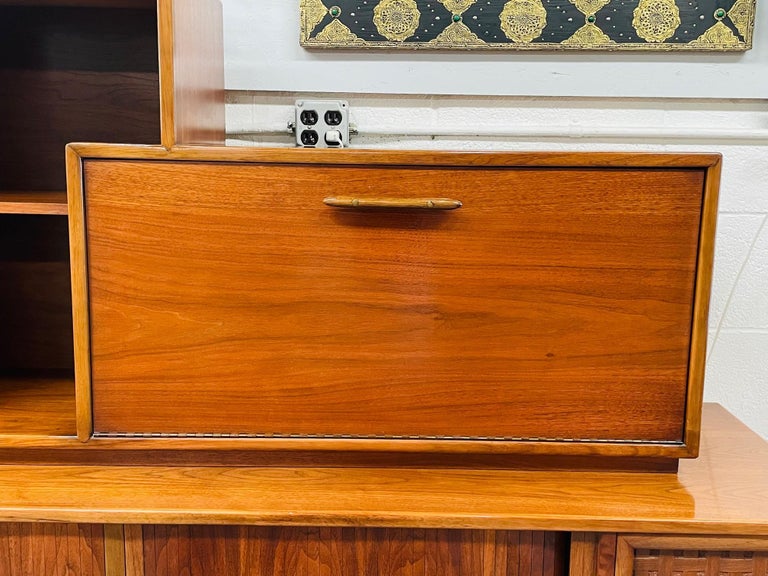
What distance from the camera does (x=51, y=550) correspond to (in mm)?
748

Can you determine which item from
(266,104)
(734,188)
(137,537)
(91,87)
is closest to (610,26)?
(734,188)

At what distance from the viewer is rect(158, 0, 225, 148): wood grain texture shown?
2.46 feet

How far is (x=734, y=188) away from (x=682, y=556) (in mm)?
714

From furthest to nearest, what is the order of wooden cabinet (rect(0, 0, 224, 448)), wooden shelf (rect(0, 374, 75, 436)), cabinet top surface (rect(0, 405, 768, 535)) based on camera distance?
wooden cabinet (rect(0, 0, 224, 448))
wooden shelf (rect(0, 374, 75, 436))
cabinet top surface (rect(0, 405, 768, 535))

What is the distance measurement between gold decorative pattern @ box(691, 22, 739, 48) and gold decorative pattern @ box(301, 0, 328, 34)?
65cm

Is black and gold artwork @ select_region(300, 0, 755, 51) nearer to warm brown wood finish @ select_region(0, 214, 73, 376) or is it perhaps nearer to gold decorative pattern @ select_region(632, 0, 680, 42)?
gold decorative pattern @ select_region(632, 0, 680, 42)

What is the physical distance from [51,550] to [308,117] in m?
0.77

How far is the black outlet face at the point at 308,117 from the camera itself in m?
1.12

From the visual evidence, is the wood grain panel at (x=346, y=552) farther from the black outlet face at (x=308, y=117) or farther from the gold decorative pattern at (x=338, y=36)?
the gold decorative pattern at (x=338, y=36)

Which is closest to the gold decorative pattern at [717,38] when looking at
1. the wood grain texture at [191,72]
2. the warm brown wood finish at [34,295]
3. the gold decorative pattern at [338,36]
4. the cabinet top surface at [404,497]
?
the gold decorative pattern at [338,36]

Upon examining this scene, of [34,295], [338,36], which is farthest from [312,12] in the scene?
[34,295]

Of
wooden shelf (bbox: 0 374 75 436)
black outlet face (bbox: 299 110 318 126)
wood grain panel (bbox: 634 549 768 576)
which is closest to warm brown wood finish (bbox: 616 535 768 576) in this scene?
wood grain panel (bbox: 634 549 768 576)

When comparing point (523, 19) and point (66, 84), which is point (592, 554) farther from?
point (66, 84)

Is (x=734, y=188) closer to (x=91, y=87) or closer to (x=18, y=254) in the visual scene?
(x=91, y=87)
